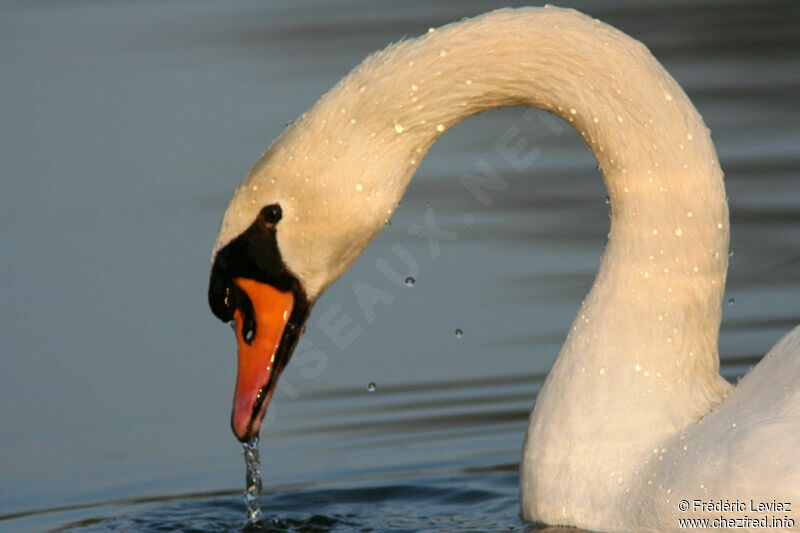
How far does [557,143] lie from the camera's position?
970 centimetres

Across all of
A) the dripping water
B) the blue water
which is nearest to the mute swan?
the dripping water

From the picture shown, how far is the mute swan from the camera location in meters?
4.72

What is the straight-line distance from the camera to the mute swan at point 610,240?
4.72m

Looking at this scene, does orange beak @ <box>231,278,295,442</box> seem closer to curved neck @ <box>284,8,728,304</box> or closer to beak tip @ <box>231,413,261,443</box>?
beak tip @ <box>231,413,261,443</box>

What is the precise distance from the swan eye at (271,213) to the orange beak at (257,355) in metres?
0.29

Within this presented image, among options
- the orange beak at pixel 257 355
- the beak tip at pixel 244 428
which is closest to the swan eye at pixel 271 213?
the orange beak at pixel 257 355

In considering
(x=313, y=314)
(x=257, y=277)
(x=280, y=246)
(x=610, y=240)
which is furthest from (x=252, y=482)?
(x=313, y=314)

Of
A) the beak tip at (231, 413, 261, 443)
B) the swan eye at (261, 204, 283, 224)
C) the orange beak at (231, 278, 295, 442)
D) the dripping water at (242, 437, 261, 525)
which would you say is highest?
the swan eye at (261, 204, 283, 224)

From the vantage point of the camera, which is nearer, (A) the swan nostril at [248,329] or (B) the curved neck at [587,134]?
(B) the curved neck at [587,134]

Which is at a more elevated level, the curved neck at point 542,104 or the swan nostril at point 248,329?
the curved neck at point 542,104

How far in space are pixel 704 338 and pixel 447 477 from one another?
1.40 metres

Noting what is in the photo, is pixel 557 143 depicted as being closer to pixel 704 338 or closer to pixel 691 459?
pixel 704 338

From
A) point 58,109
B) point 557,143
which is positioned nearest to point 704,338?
point 557,143

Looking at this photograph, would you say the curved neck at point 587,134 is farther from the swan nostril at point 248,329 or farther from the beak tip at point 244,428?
the beak tip at point 244,428
